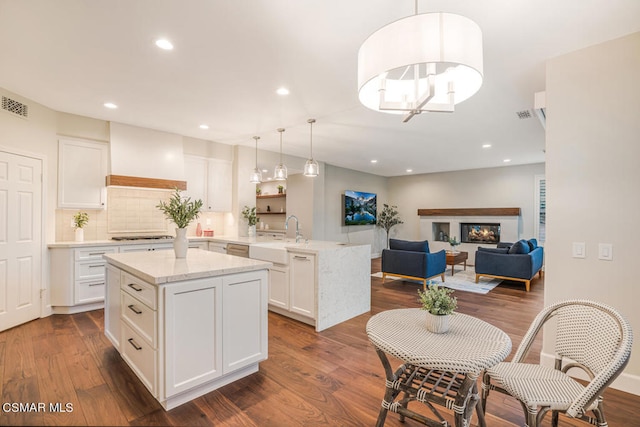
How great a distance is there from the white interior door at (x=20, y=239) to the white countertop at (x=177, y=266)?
60.5 inches

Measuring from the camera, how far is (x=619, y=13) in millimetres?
1947

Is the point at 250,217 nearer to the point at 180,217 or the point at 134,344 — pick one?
the point at 180,217

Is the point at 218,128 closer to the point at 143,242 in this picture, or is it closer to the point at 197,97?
the point at 197,97

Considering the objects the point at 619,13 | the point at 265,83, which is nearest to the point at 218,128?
the point at 265,83

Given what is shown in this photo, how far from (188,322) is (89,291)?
281 centimetres

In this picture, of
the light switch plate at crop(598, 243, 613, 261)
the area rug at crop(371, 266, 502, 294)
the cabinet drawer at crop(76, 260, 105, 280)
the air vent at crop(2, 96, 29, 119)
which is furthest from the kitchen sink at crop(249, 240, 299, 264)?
the area rug at crop(371, 266, 502, 294)

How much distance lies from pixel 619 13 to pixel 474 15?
93 centimetres

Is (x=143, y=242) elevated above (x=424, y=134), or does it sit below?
below

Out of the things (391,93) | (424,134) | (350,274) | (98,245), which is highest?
(424,134)

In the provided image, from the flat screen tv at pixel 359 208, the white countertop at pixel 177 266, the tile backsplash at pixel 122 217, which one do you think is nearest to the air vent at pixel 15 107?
the tile backsplash at pixel 122 217

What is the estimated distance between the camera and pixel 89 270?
151 inches

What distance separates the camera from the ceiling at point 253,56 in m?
1.93

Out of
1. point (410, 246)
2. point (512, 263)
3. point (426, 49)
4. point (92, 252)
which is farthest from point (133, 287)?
point (512, 263)

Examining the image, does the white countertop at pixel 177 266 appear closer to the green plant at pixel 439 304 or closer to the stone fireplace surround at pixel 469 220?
the green plant at pixel 439 304
